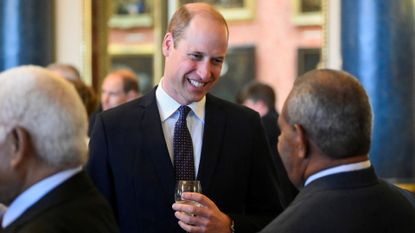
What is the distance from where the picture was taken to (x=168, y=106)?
3.60 m

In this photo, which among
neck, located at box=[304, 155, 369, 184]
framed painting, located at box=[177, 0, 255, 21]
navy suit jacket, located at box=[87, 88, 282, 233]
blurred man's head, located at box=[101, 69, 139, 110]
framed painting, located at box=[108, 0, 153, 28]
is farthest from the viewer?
framed painting, located at box=[177, 0, 255, 21]

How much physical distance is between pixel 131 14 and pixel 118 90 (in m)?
3.02

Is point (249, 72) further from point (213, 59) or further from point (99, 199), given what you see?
point (99, 199)

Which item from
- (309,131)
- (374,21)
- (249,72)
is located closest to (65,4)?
(249,72)

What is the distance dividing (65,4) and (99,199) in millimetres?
7225

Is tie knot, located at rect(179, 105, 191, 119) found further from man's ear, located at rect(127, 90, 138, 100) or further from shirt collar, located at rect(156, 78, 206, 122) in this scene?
man's ear, located at rect(127, 90, 138, 100)

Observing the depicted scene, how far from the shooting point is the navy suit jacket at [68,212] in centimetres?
229

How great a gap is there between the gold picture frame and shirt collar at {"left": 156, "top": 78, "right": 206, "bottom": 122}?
22.7ft

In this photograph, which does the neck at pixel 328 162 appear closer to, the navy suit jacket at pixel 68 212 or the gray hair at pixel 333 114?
the gray hair at pixel 333 114

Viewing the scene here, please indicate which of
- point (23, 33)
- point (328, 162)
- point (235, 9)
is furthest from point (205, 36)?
point (235, 9)

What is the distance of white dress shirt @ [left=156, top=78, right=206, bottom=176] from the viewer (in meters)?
3.58

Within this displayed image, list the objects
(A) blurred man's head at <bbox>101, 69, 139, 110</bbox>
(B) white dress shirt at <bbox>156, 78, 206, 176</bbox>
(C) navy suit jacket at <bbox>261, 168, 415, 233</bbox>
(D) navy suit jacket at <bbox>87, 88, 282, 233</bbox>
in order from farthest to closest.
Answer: (A) blurred man's head at <bbox>101, 69, 139, 110</bbox>
(B) white dress shirt at <bbox>156, 78, 206, 176</bbox>
(D) navy suit jacket at <bbox>87, 88, 282, 233</bbox>
(C) navy suit jacket at <bbox>261, 168, 415, 233</bbox>

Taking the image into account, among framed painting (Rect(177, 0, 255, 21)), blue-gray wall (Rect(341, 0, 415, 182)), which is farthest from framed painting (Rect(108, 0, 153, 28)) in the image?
blue-gray wall (Rect(341, 0, 415, 182))

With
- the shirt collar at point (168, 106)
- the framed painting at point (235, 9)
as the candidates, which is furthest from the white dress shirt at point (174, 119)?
the framed painting at point (235, 9)
